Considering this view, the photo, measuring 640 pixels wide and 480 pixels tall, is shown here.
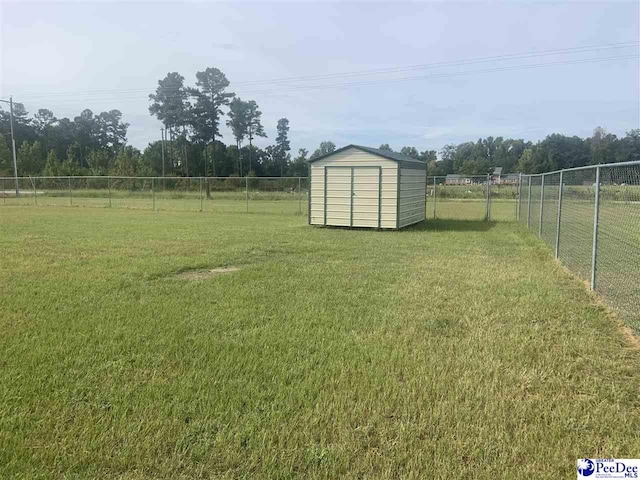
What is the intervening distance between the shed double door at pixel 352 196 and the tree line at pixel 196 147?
35.4m

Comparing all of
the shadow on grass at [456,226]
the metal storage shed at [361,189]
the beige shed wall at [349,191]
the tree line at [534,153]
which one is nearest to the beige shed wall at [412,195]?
the metal storage shed at [361,189]

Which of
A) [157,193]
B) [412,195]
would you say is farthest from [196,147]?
[412,195]

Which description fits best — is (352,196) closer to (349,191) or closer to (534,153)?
(349,191)

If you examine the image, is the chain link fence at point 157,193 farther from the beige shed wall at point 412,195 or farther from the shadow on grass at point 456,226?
the shadow on grass at point 456,226

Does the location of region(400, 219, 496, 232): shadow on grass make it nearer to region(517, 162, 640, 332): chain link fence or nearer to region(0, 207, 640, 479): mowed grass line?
region(517, 162, 640, 332): chain link fence

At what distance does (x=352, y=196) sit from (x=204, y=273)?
7.88 m

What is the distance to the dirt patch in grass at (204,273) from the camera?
673cm

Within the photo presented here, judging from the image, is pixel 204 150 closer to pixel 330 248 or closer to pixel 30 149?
pixel 30 149

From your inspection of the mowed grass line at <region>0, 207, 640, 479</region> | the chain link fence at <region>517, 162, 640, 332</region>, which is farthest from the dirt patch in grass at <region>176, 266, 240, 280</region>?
the chain link fence at <region>517, 162, 640, 332</region>

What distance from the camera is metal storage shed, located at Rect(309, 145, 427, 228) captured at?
13.7 meters

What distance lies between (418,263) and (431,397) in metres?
5.19

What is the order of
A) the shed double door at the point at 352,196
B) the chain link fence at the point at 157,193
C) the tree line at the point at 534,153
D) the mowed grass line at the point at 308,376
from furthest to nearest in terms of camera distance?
the tree line at the point at 534,153 → the chain link fence at the point at 157,193 → the shed double door at the point at 352,196 → the mowed grass line at the point at 308,376

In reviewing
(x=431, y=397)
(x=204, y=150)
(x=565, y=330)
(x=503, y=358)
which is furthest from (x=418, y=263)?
(x=204, y=150)

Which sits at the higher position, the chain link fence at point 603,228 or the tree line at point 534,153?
the tree line at point 534,153
